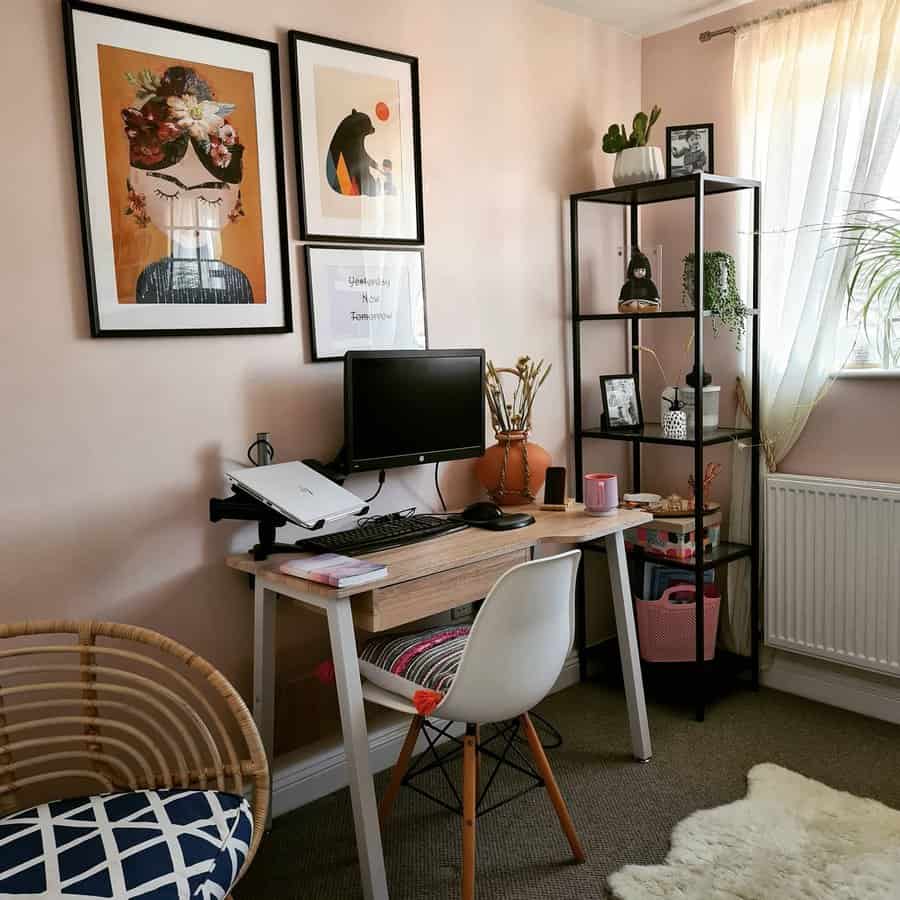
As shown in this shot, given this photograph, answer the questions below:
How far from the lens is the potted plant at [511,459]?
2793 millimetres

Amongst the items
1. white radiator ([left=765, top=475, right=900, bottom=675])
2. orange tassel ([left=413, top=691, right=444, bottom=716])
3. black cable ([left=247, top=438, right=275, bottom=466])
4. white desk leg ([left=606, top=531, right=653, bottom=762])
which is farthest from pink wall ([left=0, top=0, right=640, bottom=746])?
white radiator ([left=765, top=475, right=900, bottom=675])

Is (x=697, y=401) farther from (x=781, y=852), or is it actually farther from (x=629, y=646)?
(x=781, y=852)

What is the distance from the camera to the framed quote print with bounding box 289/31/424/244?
2.47 m

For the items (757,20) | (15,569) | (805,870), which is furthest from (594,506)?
(757,20)

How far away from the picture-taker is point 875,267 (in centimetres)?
284

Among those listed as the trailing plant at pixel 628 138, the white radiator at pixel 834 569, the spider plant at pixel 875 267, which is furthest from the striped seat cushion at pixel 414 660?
the trailing plant at pixel 628 138

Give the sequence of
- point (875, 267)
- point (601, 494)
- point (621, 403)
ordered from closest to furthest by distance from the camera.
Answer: point (601, 494)
point (875, 267)
point (621, 403)

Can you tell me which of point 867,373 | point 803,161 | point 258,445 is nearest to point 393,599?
point 258,445

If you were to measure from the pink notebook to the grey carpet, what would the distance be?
79 cm

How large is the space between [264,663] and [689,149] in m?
2.24

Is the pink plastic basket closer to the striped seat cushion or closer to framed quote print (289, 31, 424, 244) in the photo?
the striped seat cushion

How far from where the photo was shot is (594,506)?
2.64 m

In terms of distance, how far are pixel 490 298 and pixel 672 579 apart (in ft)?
4.02

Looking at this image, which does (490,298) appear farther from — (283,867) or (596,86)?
(283,867)
